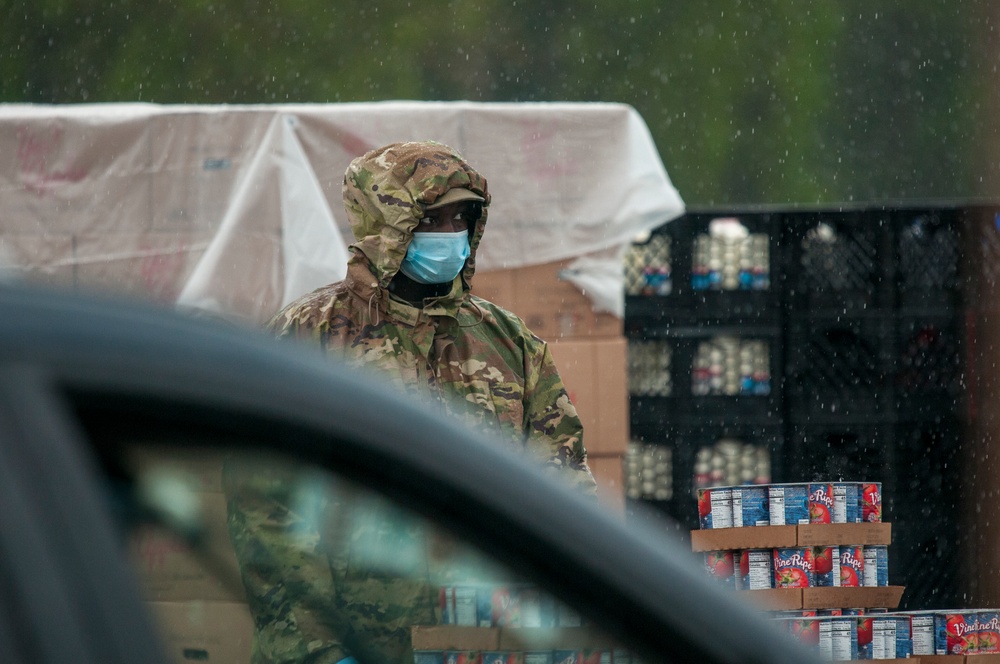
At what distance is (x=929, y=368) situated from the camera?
6301 mm

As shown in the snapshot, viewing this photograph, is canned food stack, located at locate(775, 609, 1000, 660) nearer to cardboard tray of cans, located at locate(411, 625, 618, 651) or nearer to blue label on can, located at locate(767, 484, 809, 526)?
blue label on can, located at locate(767, 484, 809, 526)

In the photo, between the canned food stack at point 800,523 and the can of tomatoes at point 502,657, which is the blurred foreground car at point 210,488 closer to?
the can of tomatoes at point 502,657

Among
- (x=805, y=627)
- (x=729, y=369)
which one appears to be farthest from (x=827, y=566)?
(x=729, y=369)

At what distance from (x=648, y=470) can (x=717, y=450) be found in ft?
0.95

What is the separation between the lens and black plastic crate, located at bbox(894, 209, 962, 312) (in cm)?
625

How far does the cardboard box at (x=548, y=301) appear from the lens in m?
5.54

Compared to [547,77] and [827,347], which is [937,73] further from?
[827,347]

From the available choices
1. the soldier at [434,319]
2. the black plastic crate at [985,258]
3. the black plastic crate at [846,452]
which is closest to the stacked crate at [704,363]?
the black plastic crate at [846,452]

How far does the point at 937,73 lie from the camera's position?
18.1 meters

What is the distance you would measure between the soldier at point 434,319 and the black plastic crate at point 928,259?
313 cm

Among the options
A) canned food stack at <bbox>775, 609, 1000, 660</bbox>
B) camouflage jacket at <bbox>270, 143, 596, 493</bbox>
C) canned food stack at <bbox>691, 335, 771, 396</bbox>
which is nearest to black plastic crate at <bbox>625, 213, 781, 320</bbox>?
canned food stack at <bbox>691, 335, 771, 396</bbox>

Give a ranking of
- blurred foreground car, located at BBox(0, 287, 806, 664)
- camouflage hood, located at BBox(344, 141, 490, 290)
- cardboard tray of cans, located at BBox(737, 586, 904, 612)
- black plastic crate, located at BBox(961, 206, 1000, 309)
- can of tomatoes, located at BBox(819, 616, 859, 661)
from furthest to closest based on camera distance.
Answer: black plastic crate, located at BBox(961, 206, 1000, 309) < cardboard tray of cans, located at BBox(737, 586, 904, 612) < can of tomatoes, located at BBox(819, 616, 859, 661) < camouflage hood, located at BBox(344, 141, 490, 290) < blurred foreground car, located at BBox(0, 287, 806, 664)

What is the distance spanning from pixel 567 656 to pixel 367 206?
2455mm

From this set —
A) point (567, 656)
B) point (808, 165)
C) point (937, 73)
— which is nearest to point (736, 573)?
point (567, 656)
